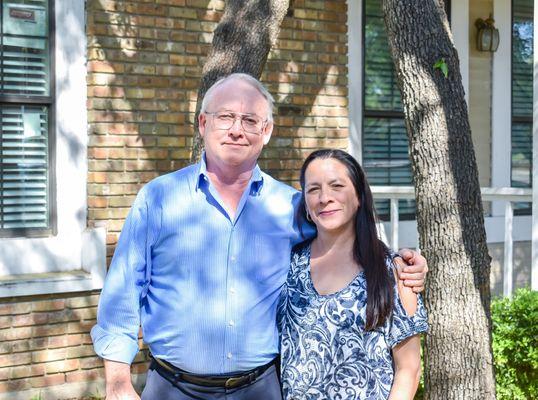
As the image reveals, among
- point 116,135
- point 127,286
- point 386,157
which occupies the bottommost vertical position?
point 127,286

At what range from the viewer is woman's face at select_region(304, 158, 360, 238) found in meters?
2.90

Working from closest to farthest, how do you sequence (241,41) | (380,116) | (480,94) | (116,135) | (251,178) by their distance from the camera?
(251,178), (241,41), (116,135), (380,116), (480,94)

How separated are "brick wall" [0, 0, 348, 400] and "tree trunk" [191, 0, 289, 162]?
160cm

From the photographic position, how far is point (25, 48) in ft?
20.5

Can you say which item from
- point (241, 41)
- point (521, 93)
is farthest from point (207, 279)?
point (521, 93)

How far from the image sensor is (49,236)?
Answer: 631cm

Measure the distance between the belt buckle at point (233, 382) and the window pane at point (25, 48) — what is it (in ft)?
12.6

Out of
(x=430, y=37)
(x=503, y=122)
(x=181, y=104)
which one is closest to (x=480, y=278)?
(x=430, y=37)

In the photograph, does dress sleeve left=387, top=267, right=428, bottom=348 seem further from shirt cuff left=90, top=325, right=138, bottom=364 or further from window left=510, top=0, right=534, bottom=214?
window left=510, top=0, right=534, bottom=214

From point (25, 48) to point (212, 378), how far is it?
→ 395 centimetres

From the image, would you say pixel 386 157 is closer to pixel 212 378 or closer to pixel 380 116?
pixel 380 116

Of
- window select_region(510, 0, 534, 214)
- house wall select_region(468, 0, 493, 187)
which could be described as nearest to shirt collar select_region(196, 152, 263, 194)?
house wall select_region(468, 0, 493, 187)

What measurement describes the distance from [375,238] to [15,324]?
12.6ft

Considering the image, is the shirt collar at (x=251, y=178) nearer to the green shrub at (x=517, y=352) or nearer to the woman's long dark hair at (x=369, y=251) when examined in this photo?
the woman's long dark hair at (x=369, y=251)
